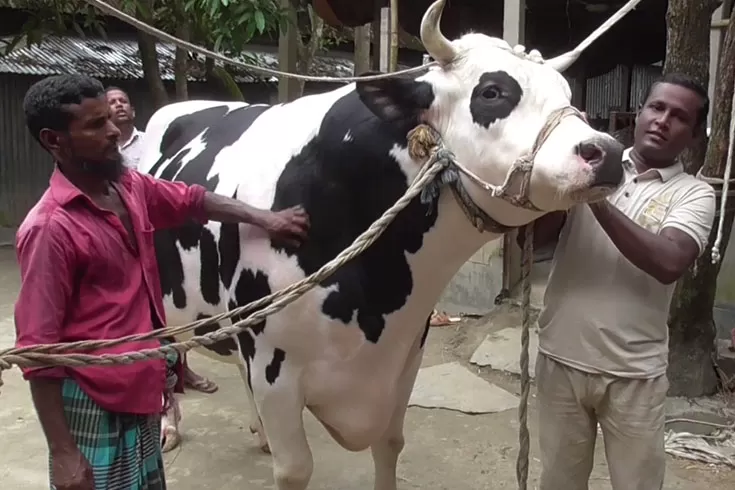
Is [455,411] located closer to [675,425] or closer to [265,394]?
[675,425]

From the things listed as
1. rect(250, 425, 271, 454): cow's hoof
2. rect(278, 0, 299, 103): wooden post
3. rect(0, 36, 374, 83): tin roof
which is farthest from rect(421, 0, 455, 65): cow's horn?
rect(0, 36, 374, 83): tin roof

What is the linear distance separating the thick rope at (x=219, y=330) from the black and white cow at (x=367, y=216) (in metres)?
0.09

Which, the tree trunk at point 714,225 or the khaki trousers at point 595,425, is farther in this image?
the tree trunk at point 714,225

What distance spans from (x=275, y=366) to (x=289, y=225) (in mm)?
478

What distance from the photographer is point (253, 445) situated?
158 inches

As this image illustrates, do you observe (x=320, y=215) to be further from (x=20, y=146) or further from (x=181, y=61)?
(x=20, y=146)

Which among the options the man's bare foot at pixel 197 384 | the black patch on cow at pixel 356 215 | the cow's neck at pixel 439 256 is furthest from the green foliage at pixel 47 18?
the cow's neck at pixel 439 256

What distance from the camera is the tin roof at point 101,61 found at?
1018 centimetres

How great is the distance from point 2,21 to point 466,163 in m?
9.91

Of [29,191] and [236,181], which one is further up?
[236,181]

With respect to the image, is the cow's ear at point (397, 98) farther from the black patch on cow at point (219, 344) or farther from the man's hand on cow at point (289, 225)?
the black patch on cow at point (219, 344)

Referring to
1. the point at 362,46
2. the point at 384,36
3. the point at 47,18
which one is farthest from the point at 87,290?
the point at 47,18

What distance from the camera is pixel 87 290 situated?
6.55ft

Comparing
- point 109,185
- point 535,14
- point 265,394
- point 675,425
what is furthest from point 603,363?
point 535,14
